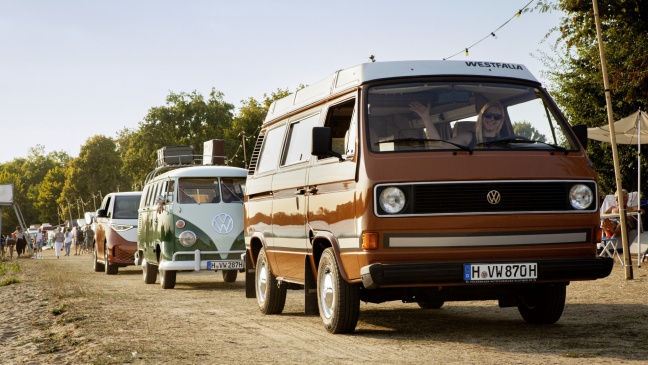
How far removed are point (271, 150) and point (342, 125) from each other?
2.60 metres

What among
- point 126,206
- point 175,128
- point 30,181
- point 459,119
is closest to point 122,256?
point 126,206

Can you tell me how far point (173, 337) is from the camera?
9.48m

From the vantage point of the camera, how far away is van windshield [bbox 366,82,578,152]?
8891 millimetres

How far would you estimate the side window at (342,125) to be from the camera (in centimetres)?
918

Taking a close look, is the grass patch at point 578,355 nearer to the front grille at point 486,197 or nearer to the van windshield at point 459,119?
the front grille at point 486,197

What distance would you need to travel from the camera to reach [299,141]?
1088 cm

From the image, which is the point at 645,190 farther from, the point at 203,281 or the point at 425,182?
the point at 425,182

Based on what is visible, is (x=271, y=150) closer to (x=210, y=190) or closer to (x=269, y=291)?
(x=269, y=291)

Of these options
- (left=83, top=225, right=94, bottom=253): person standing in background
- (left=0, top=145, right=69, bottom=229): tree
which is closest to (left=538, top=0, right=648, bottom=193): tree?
(left=83, top=225, right=94, bottom=253): person standing in background

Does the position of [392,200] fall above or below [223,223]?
below

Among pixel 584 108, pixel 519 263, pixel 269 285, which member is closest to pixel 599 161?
pixel 584 108

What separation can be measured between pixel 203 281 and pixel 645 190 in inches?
519

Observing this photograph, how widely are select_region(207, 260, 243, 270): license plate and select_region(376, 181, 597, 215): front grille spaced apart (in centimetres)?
985

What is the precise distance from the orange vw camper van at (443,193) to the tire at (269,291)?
5.23ft
